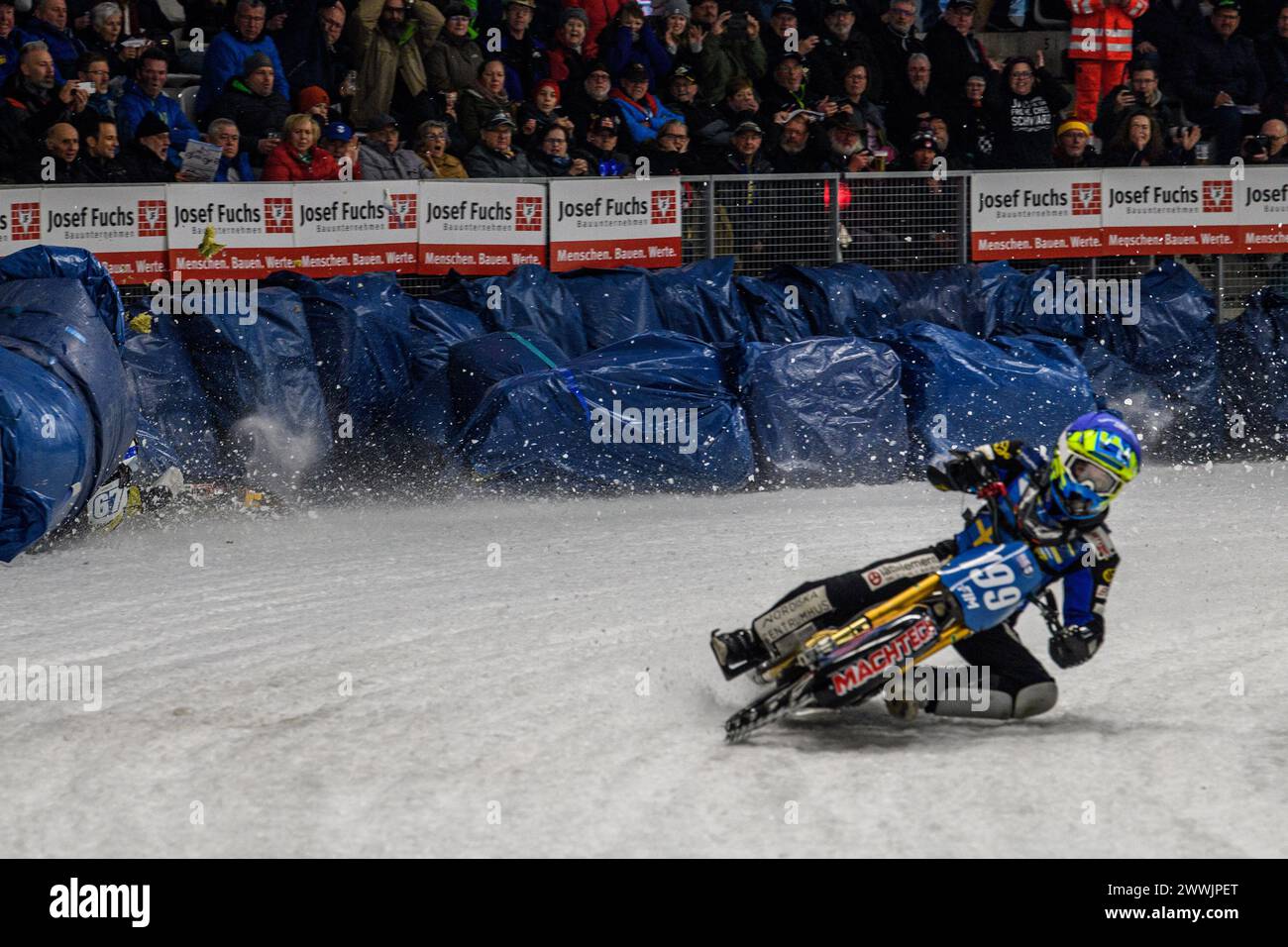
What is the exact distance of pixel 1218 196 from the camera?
1270 centimetres

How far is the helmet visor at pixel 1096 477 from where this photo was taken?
5680 mm

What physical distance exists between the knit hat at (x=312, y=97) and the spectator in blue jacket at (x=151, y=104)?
0.89m

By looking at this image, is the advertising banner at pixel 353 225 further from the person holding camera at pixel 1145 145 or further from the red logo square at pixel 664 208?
the person holding camera at pixel 1145 145

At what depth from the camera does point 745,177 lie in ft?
40.2

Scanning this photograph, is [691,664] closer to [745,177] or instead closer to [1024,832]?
[1024,832]

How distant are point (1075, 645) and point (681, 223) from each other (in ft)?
23.1

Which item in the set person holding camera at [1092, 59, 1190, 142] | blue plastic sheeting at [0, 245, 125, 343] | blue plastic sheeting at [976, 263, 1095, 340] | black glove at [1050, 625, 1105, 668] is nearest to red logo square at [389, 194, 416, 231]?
blue plastic sheeting at [0, 245, 125, 343]

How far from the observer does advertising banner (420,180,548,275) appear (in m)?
11.6

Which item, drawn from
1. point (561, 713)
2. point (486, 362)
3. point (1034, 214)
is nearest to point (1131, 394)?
point (1034, 214)

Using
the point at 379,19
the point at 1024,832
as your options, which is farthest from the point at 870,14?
the point at 1024,832

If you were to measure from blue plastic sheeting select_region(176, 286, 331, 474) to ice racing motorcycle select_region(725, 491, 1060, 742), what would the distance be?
18.5 ft

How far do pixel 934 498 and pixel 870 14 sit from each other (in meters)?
A: 5.34

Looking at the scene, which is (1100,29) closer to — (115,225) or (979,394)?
(979,394)

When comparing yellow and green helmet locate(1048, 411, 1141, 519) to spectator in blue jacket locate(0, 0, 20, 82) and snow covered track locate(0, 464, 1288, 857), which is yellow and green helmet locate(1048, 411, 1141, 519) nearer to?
snow covered track locate(0, 464, 1288, 857)
